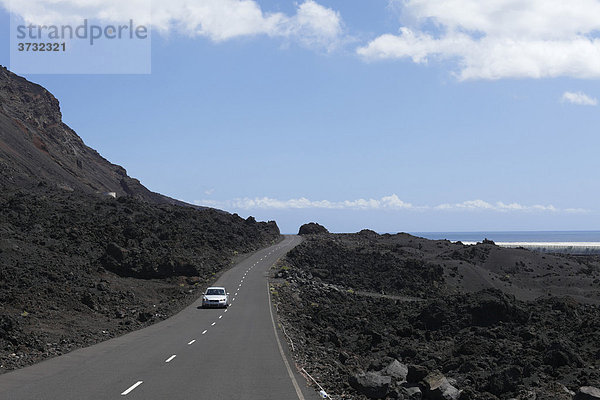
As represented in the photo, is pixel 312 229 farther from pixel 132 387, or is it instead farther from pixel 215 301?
pixel 132 387

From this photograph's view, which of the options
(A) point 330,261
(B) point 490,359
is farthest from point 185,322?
(A) point 330,261

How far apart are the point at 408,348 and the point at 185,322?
44.1 feet

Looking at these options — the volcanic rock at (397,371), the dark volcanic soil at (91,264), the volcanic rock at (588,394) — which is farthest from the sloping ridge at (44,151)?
the volcanic rock at (588,394)

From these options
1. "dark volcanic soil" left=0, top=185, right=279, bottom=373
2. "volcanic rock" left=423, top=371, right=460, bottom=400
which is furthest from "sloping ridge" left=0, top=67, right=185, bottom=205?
"volcanic rock" left=423, top=371, right=460, bottom=400

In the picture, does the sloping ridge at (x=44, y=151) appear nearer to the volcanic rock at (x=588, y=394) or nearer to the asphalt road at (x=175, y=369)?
the asphalt road at (x=175, y=369)

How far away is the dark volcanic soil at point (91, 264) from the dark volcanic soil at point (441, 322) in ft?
31.3

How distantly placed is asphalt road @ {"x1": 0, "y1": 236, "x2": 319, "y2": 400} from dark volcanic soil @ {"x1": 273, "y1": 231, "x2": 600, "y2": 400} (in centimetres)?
164

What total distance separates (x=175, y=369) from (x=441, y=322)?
2685 cm

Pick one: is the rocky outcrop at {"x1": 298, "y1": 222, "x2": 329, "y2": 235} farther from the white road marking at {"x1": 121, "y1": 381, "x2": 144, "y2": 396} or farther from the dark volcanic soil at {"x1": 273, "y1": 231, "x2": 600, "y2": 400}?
the white road marking at {"x1": 121, "y1": 381, "x2": 144, "y2": 396}

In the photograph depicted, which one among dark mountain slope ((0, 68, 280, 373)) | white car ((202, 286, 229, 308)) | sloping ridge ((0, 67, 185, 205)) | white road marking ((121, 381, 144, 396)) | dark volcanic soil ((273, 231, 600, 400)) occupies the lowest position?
dark volcanic soil ((273, 231, 600, 400))

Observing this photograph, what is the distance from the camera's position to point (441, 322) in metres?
41.2

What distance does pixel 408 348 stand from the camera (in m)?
29.6

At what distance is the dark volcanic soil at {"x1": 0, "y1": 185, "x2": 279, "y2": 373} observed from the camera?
29.5m

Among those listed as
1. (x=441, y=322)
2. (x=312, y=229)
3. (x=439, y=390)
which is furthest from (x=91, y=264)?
(x=312, y=229)
